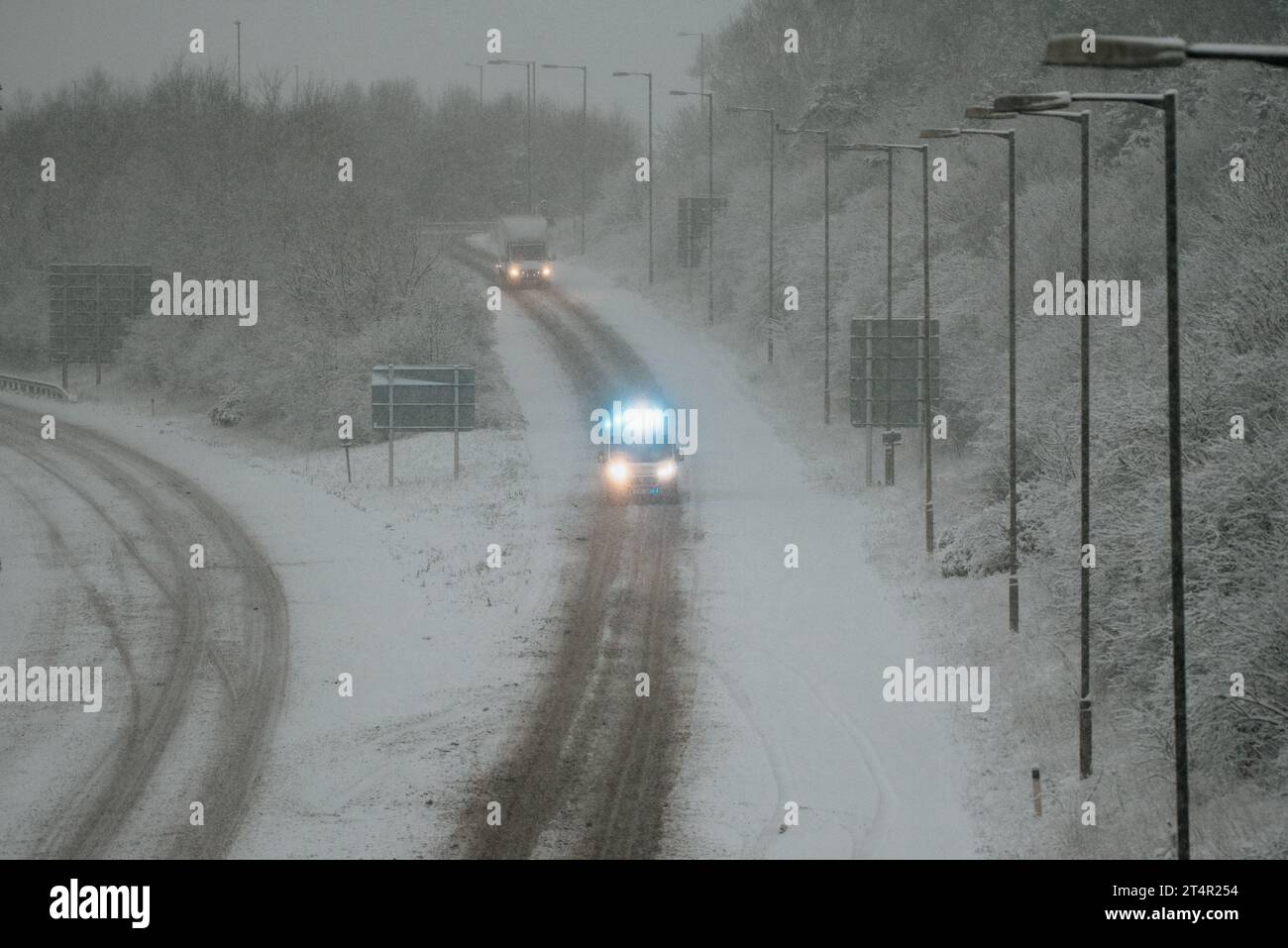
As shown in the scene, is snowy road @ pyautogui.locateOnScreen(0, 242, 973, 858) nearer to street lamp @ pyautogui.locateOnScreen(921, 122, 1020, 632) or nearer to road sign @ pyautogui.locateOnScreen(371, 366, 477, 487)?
street lamp @ pyautogui.locateOnScreen(921, 122, 1020, 632)

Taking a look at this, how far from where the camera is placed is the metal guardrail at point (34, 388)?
71000mm

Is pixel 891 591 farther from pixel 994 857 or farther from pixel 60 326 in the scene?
pixel 60 326

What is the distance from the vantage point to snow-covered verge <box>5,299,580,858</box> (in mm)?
21672

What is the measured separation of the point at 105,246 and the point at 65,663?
72.2m

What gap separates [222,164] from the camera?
91625 mm

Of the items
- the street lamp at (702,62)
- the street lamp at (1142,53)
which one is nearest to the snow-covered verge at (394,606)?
the street lamp at (1142,53)

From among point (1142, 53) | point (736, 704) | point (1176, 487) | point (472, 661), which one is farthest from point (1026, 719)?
point (1142, 53)

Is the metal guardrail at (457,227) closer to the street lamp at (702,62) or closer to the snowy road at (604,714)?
the street lamp at (702,62)

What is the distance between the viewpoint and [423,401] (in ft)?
151

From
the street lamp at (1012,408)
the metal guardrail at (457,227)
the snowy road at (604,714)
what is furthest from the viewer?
the metal guardrail at (457,227)

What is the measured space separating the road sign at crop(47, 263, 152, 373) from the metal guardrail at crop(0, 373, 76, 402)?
6.53 ft

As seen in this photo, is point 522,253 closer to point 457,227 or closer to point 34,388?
point 34,388

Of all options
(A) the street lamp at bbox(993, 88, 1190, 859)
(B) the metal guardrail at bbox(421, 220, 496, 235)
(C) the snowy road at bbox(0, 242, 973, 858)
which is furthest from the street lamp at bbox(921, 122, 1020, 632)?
(B) the metal guardrail at bbox(421, 220, 496, 235)

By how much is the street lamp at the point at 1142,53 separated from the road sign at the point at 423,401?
36.1m
